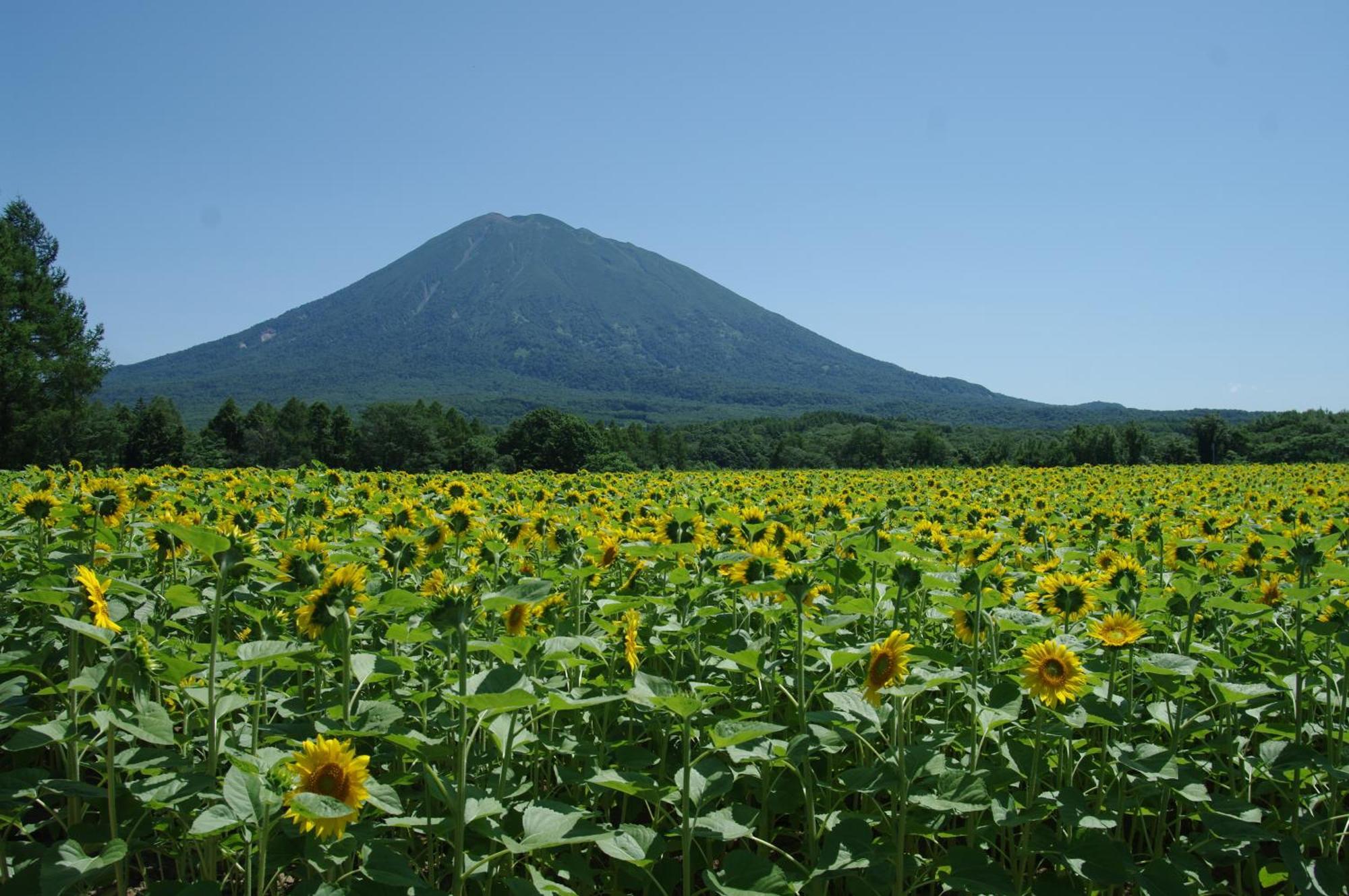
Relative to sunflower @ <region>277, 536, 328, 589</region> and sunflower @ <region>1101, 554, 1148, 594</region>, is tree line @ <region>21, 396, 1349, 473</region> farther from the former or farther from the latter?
sunflower @ <region>277, 536, 328, 589</region>

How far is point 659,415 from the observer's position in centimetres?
16062

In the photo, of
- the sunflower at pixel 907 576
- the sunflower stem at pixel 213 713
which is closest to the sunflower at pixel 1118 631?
the sunflower at pixel 907 576

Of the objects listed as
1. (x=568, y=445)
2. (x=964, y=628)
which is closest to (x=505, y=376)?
(x=568, y=445)

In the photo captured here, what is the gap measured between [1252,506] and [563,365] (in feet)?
615

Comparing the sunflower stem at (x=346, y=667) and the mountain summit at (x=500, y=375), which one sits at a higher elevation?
the mountain summit at (x=500, y=375)

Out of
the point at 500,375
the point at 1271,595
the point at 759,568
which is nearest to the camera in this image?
the point at 759,568

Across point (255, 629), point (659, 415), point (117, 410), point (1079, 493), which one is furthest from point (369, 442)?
point (659, 415)

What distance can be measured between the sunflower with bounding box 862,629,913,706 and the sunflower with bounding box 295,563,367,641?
1462 mm

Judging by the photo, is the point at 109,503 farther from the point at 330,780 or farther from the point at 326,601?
the point at 330,780

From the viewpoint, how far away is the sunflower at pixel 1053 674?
7.77 feet

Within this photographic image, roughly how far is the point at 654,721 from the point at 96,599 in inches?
66.7

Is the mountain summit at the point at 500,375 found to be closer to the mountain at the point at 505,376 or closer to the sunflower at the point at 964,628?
the mountain at the point at 505,376

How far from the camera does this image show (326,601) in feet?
7.36

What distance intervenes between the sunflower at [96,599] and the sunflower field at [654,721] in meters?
0.02
